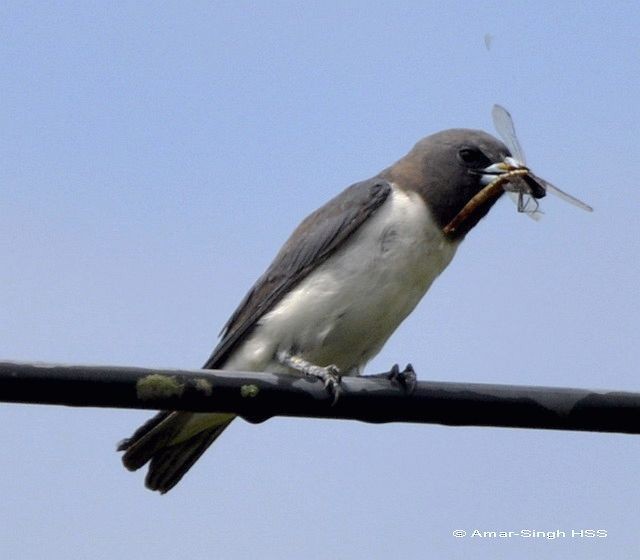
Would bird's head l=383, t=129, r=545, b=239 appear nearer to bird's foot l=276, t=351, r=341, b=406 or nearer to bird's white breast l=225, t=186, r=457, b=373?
bird's white breast l=225, t=186, r=457, b=373

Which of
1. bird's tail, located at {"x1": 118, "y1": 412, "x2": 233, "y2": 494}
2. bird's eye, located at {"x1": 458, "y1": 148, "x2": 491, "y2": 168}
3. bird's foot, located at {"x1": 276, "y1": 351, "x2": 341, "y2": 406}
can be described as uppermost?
bird's eye, located at {"x1": 458, "y1": 148, "x2": 491, "y2": 168}


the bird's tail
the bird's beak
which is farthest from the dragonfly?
the bird's tail

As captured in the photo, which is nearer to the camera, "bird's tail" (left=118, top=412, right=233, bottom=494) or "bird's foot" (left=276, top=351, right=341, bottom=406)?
"bird's foot" (left=276, top=351, right=341, bottom=406)

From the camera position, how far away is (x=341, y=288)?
22.8ft

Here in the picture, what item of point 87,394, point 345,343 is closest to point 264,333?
point 345,343

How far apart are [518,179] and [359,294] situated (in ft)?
3.36

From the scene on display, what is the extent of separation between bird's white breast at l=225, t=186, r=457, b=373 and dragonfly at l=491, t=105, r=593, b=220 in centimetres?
45

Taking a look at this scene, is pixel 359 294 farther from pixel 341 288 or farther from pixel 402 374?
pixel 402 374

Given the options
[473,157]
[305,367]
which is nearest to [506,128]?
[473,157]

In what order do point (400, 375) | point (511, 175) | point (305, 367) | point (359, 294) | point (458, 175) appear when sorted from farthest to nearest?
point (458, 175) < point (511, 175) < point (359, 294) < point (305, 367) < point (400, 375)

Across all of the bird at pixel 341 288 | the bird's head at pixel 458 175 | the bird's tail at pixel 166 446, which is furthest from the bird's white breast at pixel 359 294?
the bird's tail at pixel 166 446

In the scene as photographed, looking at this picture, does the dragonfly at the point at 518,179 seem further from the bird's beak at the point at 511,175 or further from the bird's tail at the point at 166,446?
the bird's tail at the point at 166,446

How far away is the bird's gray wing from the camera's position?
7078mm

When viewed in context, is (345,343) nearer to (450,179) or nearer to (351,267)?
(351,267)
